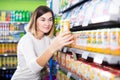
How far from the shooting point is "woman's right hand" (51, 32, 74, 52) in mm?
2408

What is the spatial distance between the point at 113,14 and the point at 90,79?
65cm

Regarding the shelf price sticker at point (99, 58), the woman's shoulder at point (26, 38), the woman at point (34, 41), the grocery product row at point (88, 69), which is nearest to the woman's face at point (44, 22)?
the woman at point (34, 41)

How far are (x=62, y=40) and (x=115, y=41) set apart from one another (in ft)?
3.09

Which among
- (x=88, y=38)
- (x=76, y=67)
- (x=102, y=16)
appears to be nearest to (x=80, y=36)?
(x=88, y=38)

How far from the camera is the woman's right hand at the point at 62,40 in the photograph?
241cm

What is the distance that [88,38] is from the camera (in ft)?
6.72

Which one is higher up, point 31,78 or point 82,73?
point 82,73

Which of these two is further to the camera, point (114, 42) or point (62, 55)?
point (62, 55)

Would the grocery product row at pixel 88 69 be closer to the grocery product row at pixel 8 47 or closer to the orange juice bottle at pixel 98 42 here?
the orange juice bottle at pixel 98 42

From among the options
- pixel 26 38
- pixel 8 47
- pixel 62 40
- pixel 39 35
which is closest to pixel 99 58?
pixel 62 40

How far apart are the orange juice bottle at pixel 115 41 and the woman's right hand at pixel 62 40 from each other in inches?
35.2

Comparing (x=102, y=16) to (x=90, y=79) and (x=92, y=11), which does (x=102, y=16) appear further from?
(x=90, y=79)

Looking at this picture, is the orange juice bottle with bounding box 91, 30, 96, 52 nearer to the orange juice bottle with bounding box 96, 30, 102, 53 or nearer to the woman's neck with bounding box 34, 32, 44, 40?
the orange juice bottle with bounding box 96, 30, 102, 53

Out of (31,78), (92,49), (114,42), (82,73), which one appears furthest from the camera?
(31,78)
